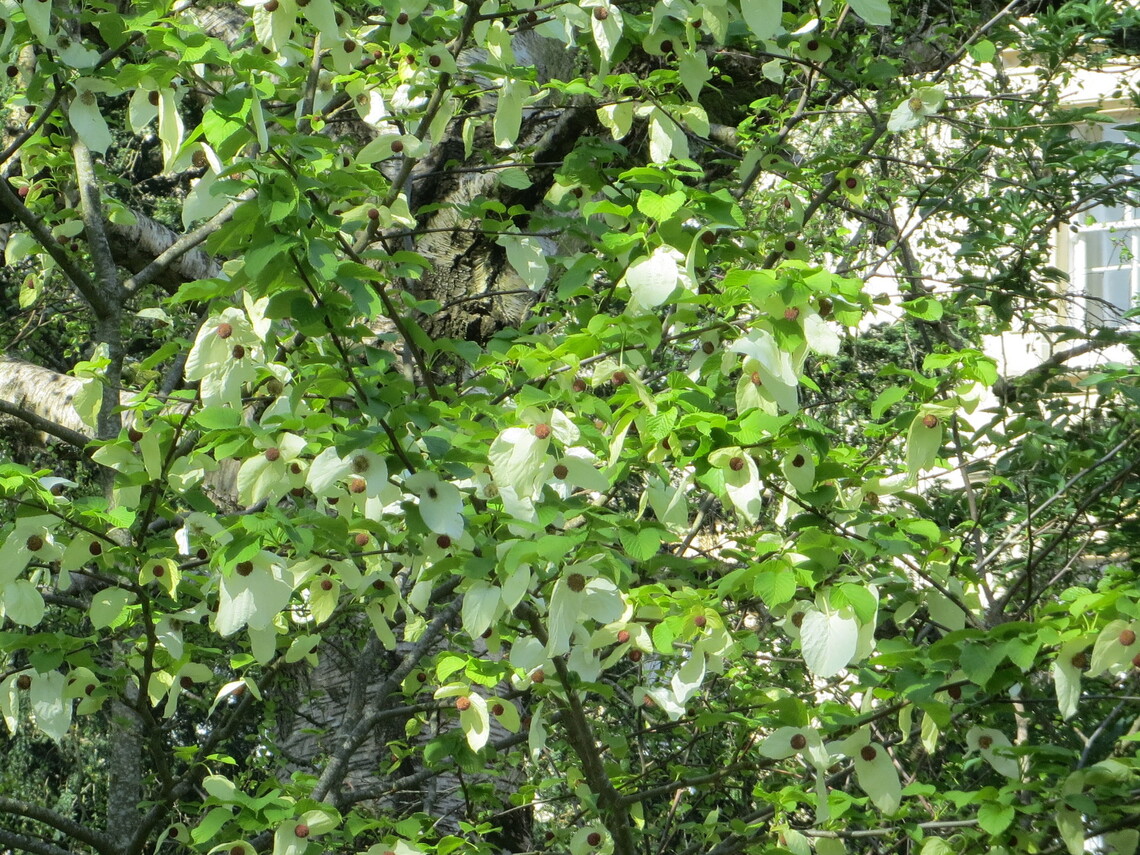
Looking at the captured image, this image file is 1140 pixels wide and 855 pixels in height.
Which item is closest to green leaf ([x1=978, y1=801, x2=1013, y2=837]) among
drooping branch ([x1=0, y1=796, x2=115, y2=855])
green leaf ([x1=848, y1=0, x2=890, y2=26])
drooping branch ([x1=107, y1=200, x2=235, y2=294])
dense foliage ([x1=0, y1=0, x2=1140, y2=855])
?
dense foliage ([x1=0, y1=0, x2=1140, y2=855])

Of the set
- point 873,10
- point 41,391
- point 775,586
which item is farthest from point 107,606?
point 41,391

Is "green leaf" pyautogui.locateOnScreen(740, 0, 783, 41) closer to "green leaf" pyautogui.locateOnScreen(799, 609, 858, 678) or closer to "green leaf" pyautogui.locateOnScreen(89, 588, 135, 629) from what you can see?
"green leaf" pyautogui.locateOnScreen(799, 609, 858, 678)

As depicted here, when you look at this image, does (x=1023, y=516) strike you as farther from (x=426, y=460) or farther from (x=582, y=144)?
(x=426, y=460)

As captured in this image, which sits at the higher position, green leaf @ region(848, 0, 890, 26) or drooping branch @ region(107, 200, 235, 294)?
green leaf @ region(848, 0, 890, 26)

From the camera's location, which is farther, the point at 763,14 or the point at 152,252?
the point at 152,252

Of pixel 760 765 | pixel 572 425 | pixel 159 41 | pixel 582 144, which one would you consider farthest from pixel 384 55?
pixel 760 765

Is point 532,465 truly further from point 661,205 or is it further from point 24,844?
point 24,844

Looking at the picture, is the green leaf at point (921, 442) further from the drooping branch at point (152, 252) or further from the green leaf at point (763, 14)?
the drooping branch at point (152, 252)

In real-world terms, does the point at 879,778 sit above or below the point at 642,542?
below

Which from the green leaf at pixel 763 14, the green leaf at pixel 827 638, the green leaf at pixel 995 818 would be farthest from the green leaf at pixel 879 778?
the green leaf at pixel 763 14

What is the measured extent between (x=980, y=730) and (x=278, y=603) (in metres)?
1.18

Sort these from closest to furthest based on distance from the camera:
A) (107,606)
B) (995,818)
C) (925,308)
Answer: (995,818) < (925,308) < (107,606)

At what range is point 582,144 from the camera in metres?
2.41

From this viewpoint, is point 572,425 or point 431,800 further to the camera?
point 431,800
